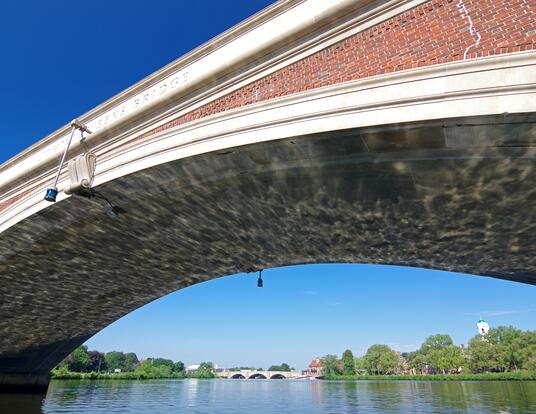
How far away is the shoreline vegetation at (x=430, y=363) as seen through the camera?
61.7m

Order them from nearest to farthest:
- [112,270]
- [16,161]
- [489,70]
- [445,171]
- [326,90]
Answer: [489,70] < [326,90] < [445,171] < [16,161] < [112,270]

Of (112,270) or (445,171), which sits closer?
(445,171)

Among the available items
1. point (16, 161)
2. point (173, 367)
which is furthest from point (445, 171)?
point (173, 367)

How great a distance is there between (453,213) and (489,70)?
14.4ft

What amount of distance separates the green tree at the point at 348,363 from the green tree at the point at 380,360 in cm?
1136

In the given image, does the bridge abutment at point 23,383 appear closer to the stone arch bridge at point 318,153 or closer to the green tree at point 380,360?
the stone arch bridge at point 318,153

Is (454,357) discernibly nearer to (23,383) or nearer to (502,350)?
(502,350)

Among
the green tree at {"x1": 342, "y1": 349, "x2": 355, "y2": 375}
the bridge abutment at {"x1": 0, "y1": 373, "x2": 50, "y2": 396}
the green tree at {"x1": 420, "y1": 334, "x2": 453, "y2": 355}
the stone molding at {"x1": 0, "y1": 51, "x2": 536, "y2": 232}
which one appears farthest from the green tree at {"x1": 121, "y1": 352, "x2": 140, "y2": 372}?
the stone molding at {"x1": 0, "y1": 51, "x2": 536, "y2": 232}

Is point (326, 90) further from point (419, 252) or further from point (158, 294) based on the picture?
point (158, 294)

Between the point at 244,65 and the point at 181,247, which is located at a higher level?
the point at 244,65

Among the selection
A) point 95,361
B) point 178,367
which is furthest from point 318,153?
point 178,367

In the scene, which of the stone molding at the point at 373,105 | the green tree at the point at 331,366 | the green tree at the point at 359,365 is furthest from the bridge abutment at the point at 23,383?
the green tree at the point at 331,366

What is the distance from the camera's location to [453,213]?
26.7 feet

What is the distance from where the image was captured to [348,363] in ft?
390
